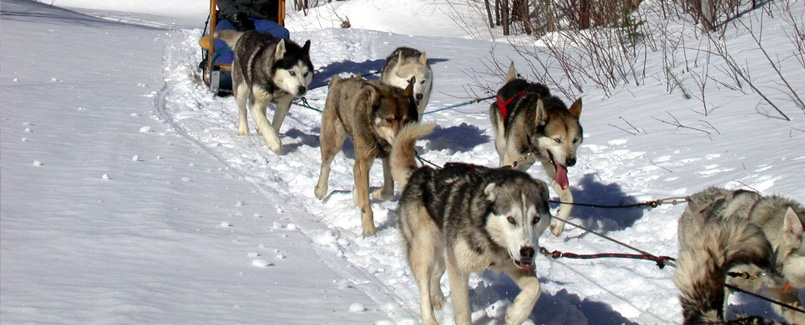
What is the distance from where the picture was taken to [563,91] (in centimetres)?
885

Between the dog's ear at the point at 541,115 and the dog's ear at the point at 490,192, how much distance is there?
6.08 feet

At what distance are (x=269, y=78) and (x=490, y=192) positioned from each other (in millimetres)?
4306

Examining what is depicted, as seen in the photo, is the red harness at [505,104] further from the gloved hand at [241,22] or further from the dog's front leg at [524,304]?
the gloved hand at [241,22]

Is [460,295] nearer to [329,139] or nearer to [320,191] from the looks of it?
[320,191]

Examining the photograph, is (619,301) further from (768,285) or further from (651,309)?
(768,285)

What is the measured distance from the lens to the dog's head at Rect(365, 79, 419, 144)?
17.9ft

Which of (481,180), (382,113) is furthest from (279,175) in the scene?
(481,180)

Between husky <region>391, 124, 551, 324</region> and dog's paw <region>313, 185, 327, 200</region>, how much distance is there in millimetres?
1870

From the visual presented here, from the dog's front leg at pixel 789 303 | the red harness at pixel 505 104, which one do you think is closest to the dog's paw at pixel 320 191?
the red harness at pixel 505 104

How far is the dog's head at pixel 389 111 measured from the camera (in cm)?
544

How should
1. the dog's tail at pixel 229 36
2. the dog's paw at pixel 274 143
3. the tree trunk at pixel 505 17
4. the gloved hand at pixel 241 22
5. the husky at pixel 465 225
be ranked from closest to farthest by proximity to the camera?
the husky at pixel 465 225 < the dog's paw at pixel 274 143 < the dog's tail at pixel 229 36 < the gloved hand at pixel 241 22 < the tree trunk at pixel 505 17

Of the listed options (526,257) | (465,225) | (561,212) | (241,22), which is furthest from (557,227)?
(241,22)

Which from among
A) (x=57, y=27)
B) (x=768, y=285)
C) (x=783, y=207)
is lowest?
(x=57, y=27)

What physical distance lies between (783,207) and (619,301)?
0.87 m
